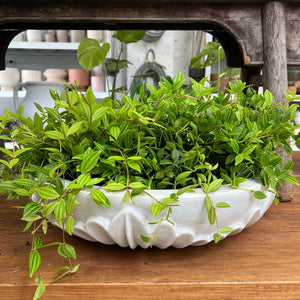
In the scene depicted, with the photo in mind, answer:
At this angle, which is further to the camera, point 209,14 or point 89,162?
point 209,14

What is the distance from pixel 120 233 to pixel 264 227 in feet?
0.77

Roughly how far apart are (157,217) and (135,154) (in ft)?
0.28

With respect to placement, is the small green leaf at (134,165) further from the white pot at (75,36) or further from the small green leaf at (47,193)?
the white pot at (75,36)

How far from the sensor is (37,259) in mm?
287

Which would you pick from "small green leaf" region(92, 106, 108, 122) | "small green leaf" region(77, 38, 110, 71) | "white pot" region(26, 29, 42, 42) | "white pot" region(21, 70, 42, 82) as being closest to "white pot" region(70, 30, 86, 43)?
"white pot" region(26, 29, 42, 42)

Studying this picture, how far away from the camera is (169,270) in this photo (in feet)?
1.08

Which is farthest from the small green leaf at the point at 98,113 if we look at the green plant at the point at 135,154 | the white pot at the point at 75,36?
the white pot at the point at 75,36

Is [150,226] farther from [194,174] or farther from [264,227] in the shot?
[264,227]

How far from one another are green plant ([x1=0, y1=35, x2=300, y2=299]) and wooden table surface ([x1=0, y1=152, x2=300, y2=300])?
2 cm

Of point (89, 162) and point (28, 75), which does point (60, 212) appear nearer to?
point (89, 162)

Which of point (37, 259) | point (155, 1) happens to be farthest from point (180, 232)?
point (155, 1)

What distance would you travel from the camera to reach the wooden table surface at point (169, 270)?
1.00ft

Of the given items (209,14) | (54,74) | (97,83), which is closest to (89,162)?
(209,14)

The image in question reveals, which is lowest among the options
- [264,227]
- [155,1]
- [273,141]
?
[264,227]
